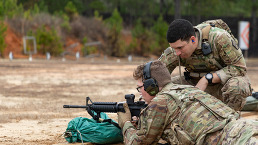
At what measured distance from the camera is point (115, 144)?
5055 millimetres

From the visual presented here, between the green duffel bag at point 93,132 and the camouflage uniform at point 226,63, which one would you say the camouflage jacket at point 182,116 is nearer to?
the green duffel bag at point 93,132

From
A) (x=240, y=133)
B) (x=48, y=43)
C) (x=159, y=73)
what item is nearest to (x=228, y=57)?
(x=159, y=73)

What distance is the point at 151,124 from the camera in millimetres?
3617

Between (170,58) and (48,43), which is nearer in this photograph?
(170,58)

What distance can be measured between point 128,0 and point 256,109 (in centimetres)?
3470

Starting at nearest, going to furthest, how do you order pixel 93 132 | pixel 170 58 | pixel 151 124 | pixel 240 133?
pixel 240 133 < pixel 151 124 < pixel 93 132 < pixel 170 58

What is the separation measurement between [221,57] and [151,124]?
6.58 ft

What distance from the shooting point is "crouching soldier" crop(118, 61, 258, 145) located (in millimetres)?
3270

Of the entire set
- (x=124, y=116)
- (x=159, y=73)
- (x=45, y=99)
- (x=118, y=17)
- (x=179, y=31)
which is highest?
(x=118, y=17)

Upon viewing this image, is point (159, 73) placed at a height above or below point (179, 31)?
below

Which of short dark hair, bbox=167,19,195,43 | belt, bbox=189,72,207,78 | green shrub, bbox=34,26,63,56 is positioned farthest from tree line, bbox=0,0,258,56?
short dark hair, bbox=167,19,195,43

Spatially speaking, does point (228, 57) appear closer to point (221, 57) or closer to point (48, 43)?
point (221, 57)

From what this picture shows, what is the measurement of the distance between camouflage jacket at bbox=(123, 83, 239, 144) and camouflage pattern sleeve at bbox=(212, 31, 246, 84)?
5.56ft

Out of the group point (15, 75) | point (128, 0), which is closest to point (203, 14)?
point (128, 0)
